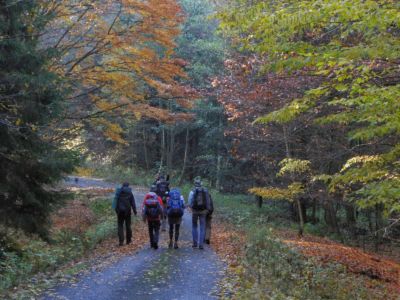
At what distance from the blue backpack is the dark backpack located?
5.06 ft

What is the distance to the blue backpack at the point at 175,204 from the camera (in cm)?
1345

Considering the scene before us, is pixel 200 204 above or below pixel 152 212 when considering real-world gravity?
above

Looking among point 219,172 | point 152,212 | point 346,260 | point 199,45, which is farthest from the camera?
point 199,45

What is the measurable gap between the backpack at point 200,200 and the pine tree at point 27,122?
3590 millimetres

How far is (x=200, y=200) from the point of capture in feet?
44.3

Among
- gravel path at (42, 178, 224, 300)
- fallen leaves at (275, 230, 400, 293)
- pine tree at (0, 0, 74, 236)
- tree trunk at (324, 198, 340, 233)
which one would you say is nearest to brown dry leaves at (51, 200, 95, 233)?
pine tree at (0, 0, 74, 236)

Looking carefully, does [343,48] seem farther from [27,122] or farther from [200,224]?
[27,122]

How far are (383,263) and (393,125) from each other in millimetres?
9802

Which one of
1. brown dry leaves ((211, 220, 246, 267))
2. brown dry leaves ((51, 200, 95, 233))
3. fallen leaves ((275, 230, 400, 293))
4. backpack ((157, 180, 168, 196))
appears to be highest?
backpack ((157, 180, 168, 196))

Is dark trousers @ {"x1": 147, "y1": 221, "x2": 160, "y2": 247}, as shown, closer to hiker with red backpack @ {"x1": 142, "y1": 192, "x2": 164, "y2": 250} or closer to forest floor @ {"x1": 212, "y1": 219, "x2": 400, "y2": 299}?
hiker with red backpack @ {"x1": 142, "y1": 192, "x2": 164, "y2": 250}

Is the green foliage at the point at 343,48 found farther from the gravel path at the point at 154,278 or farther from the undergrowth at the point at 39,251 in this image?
the undergrowth at the point at 39,251

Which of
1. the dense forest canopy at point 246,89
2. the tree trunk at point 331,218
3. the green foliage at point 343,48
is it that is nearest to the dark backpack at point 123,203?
the dense forest canopy at point 246,89

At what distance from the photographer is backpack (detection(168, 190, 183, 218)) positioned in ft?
44.1

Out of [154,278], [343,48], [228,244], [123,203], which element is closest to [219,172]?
[228,244]
